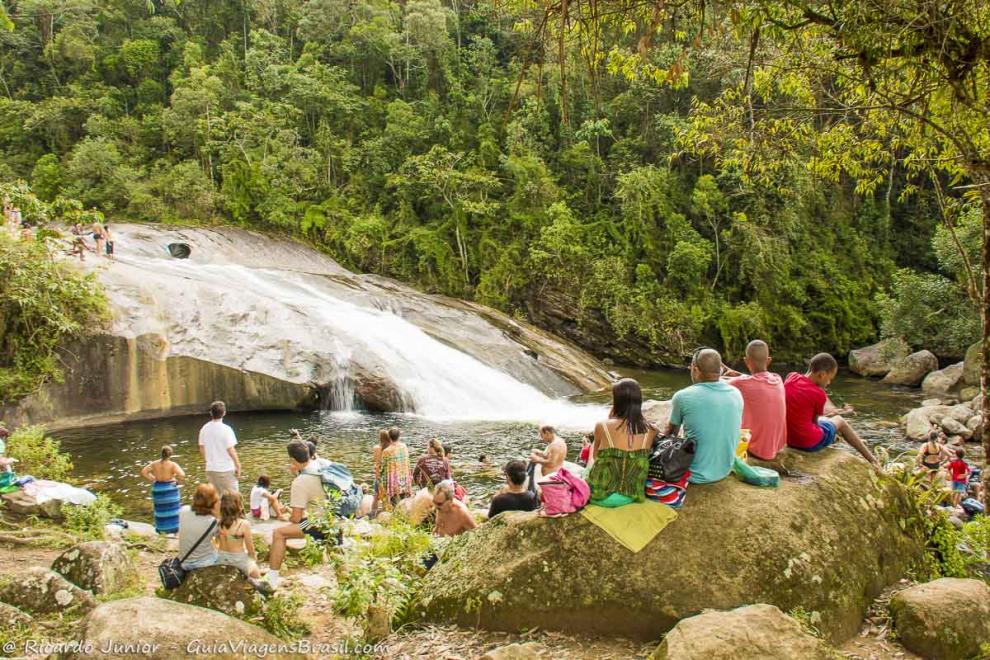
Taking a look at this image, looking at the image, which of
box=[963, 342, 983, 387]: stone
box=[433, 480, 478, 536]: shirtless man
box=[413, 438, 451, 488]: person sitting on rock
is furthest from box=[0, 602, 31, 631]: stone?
box=[963, 342, 983, 387]: stone

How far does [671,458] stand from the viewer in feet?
14.2

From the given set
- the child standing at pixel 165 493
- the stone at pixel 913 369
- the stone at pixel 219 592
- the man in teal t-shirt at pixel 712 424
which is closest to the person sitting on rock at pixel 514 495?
the man in teal t-shirt at pixel 712 424

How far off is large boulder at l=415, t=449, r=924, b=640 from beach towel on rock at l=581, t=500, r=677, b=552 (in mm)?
53

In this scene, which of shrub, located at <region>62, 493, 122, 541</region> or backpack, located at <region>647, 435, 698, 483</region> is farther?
shrub, located at <region>62, 493, 122, 541</region>

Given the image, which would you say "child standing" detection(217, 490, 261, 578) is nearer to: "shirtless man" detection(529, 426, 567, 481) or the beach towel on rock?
the beach towel on rock

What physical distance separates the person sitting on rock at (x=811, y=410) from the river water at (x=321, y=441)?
21.7 feet

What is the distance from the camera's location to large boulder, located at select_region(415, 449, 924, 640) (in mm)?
4070

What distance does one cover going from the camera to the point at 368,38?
33.8 m

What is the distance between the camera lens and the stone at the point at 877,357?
72.0 ft

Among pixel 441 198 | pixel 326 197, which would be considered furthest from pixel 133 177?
pixel 441 198

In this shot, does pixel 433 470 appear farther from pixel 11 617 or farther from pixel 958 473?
pixel 958 473

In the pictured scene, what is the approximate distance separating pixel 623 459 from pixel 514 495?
187 centimetres

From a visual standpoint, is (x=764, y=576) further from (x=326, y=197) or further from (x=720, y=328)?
(x=326, y=197)

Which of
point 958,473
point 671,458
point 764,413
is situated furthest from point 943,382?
point 671,458
